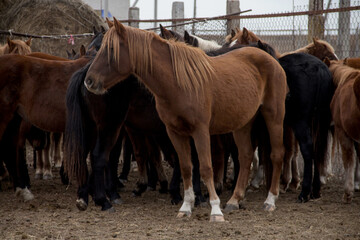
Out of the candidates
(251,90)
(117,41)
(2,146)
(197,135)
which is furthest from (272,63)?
(2,146)

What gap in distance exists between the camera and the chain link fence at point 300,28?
7941 mm

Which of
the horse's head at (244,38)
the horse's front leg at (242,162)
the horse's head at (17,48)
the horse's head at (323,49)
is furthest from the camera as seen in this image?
the horse's head at (17,48)

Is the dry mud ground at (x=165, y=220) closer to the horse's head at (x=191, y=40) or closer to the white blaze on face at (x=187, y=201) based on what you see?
the white blaze on face at (x=187, y=201)

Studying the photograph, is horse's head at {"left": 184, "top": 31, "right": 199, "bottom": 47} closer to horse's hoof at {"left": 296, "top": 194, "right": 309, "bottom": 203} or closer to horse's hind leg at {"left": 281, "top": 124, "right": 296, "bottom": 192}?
horse's hind leg at {"left": 281, "top": 124, "right": 296, "bottom": 192}

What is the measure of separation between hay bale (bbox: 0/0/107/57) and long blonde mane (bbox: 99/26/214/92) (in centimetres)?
714

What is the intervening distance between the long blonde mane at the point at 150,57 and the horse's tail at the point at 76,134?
34.5 inches

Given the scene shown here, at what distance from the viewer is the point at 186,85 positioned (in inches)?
194

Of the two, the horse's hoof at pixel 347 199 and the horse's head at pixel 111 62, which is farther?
the horse's hoof at pixel 347 199

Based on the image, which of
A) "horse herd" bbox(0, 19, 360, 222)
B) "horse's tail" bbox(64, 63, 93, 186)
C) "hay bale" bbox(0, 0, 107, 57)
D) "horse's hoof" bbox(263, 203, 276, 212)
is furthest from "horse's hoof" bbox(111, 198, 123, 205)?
"hay bale" bbox(0, 0, 107, 57)

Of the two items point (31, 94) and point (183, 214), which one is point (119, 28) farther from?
point (183, 214)

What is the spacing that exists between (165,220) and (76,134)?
4.55ft

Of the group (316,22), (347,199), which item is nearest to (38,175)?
(347,199)

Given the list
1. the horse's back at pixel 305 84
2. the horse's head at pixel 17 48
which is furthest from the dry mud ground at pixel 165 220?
the horse's head at pixel 17 48

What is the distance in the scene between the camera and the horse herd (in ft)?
16.1
